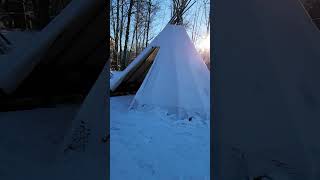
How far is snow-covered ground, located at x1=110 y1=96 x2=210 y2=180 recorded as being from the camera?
9.40 feet

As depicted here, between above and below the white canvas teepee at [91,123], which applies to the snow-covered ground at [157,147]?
below

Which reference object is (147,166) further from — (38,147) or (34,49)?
(34,49)

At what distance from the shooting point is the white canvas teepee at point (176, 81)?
550 cm

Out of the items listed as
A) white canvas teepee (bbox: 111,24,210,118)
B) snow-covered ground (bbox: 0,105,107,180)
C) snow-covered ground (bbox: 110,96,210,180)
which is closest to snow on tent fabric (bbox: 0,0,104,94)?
snow-covered ground (bbox: 0,105,107,180)

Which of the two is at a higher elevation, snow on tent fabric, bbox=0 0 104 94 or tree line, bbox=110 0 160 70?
tree line, bbox=110 0 160 70

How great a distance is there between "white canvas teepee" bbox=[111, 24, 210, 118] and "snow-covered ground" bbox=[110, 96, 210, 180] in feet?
0.98

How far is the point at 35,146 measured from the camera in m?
1.35

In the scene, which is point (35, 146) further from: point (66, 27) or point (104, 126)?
point (66, 27)
